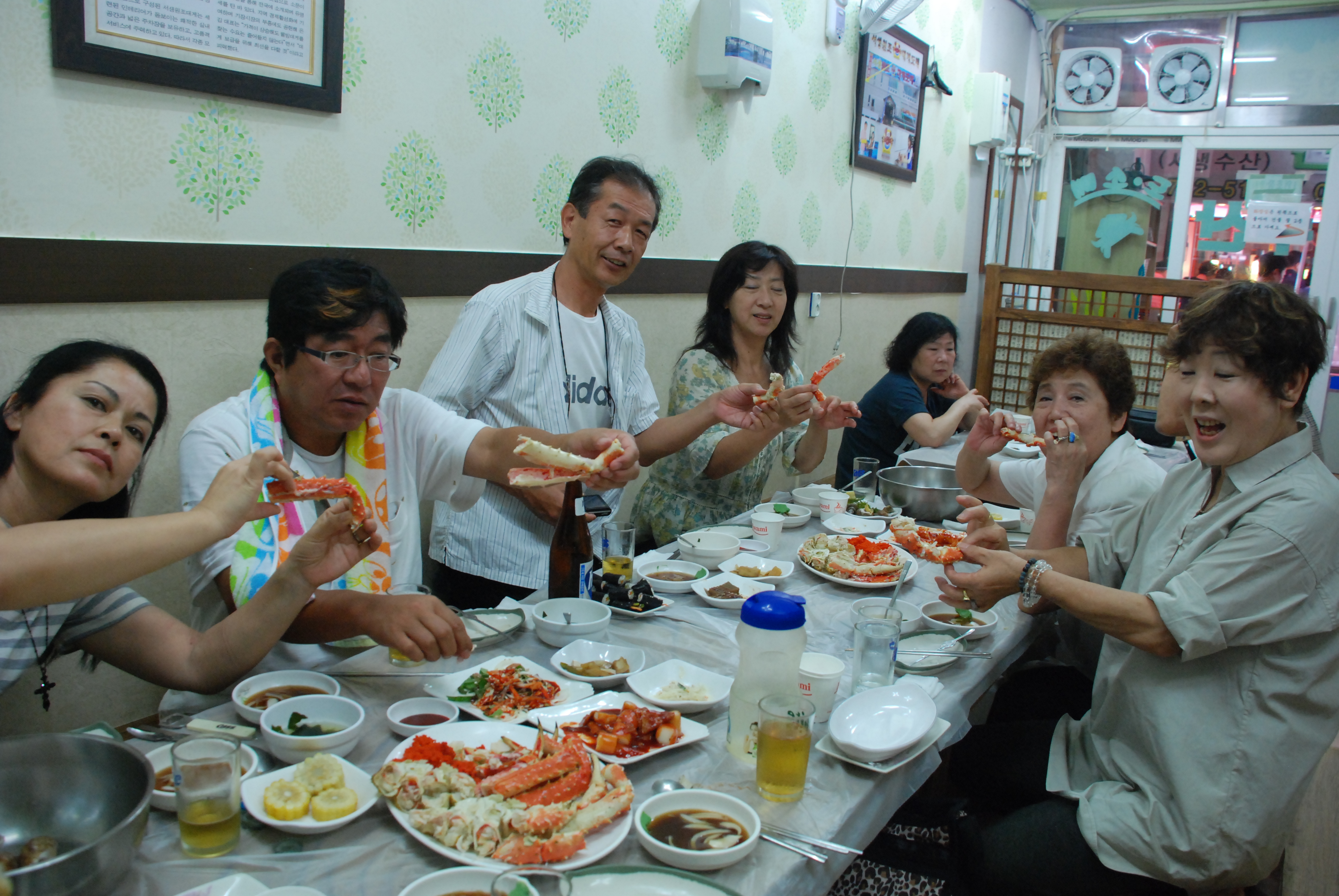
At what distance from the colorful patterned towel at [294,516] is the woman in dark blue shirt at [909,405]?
2362mm

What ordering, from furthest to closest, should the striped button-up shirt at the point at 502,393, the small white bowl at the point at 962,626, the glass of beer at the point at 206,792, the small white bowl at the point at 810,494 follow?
the small white bowl at the point at 810,494 < the striped button-up shirt at the point at 502,393 < the small white bowl at the point at 962,626 < the glass of beer at the point at 206,792

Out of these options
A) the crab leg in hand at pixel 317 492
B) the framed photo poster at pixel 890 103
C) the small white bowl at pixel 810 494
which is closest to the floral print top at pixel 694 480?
the small white bowl at pixel 810 494

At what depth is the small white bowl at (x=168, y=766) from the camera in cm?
110

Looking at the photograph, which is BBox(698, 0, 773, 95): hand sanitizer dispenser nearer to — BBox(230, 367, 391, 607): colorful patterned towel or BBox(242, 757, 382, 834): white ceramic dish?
BBox(230, 367, 391, 607): colorful patterned towel

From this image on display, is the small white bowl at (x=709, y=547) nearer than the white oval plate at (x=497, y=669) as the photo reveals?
No

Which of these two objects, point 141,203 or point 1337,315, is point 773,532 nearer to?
point 141,203

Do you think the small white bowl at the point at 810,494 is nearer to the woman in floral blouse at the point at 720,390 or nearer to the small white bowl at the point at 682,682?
the woman in floral blouse at the point at 720,390

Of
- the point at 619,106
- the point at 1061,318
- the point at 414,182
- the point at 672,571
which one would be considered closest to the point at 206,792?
the point at 672,571

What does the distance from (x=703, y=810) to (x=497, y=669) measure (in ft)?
1.69

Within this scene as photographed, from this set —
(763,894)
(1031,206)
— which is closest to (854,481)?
(763,894)

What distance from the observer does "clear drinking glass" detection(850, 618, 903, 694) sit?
157 centimetres

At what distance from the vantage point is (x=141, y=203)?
6.35 ft

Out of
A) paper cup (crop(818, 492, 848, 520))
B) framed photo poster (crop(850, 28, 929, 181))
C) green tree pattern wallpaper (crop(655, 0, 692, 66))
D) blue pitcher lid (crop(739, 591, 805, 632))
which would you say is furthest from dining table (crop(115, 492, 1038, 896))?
framed photo poster (crop(850, 28, 929, 181))

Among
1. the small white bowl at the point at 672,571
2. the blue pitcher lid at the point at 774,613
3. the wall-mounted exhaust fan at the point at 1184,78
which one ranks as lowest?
the small white bowl at the point at 672,571
